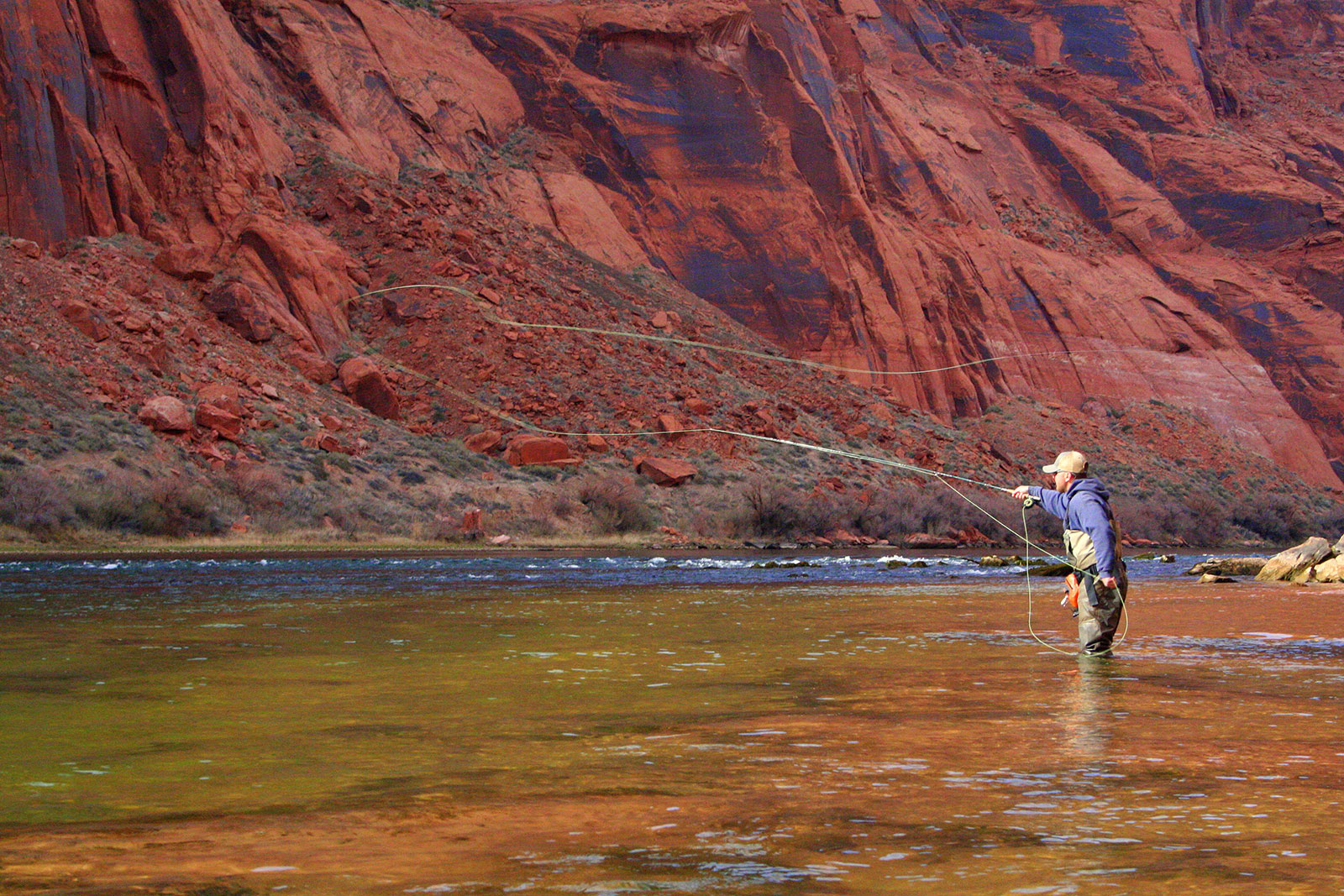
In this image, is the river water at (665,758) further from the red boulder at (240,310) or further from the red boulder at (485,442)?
the red boulder at (485,442)

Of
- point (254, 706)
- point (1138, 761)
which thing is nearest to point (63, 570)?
point (254, 706)

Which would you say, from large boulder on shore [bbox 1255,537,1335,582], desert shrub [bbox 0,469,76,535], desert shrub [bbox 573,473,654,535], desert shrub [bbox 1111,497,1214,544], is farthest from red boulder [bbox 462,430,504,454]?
large boulder on shore [bbox 1255,537,1335,582]

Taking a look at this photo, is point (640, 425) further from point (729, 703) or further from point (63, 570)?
point (729, 703)

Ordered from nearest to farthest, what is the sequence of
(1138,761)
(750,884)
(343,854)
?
1. (750,884)
2. (343,854)
3. (1138,761)

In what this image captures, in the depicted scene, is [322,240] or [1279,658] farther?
[322,240]

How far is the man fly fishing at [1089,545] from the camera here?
10.0 m

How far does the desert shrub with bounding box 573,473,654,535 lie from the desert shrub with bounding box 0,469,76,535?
13.7 meters

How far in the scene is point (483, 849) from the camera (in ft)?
14.8

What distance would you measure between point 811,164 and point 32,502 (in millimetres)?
39002

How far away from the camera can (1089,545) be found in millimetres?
10250

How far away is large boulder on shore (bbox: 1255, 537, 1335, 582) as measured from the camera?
22.8m

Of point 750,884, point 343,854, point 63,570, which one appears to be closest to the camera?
point 750,884

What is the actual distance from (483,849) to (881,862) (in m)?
1.30

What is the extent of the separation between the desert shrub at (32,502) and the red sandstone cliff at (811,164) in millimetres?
11387
